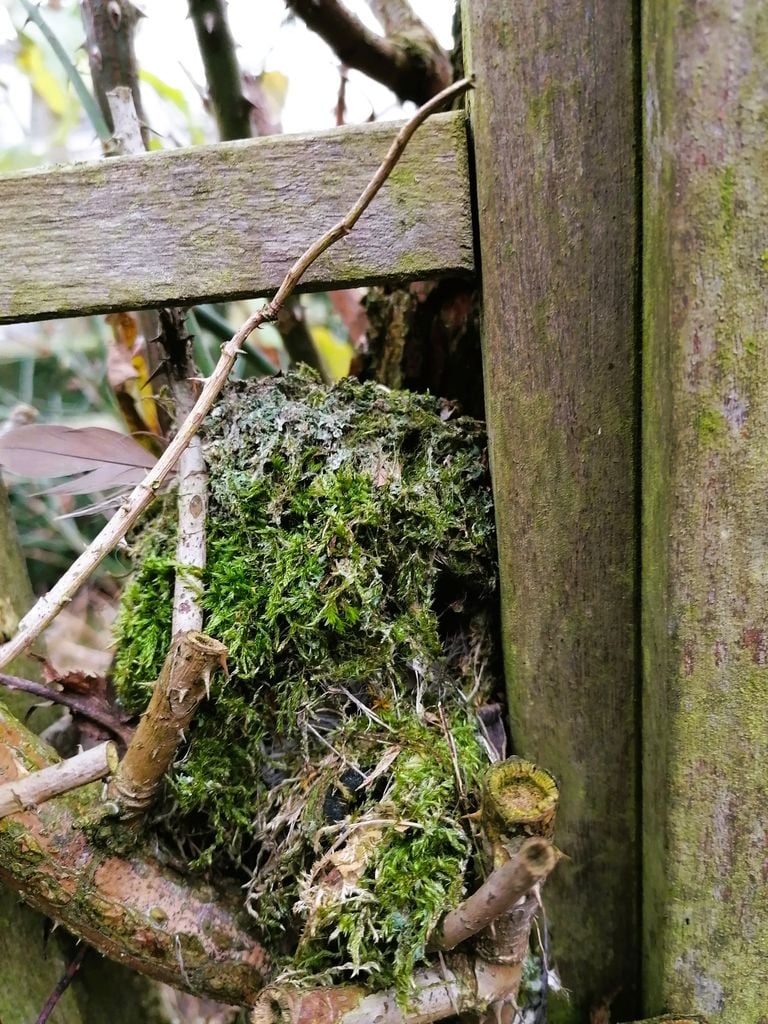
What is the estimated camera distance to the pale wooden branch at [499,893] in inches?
19.9

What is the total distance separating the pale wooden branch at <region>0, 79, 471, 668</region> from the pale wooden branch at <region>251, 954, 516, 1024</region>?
1.44 ft

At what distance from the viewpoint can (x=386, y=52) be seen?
119cm

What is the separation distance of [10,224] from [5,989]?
100 centimetres

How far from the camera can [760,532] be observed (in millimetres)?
604

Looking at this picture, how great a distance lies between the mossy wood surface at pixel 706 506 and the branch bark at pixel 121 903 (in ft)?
1.63

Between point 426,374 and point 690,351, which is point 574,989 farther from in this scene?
point 426,374

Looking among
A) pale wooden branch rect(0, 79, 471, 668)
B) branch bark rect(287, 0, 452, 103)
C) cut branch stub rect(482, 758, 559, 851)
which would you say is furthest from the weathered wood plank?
branch bark rect(287, 0, 452, 103)

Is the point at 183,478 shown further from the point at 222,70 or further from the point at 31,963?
the point at 222,70

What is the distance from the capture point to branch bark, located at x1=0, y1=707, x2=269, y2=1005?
737 mm

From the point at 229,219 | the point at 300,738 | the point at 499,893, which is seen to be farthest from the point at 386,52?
the point at 499,893

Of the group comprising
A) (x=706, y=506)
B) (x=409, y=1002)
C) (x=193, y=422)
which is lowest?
(x=409, y=1002)

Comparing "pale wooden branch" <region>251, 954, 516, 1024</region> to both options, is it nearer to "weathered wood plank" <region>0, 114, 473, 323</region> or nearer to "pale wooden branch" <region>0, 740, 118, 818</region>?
"pale wooden branch" <region>0, 740, 118, 818</region>

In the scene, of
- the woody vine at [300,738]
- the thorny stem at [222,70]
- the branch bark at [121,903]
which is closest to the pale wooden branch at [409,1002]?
the woody vine at [300,738]

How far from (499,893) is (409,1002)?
0.62ft
